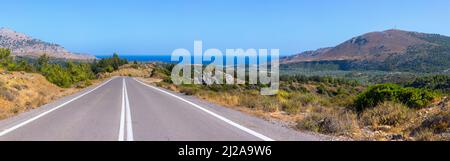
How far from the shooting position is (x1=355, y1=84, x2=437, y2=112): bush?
45.9ft

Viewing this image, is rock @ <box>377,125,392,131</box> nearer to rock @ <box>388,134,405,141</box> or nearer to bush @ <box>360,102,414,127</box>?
bush @ <box>360,102,414,127</box>

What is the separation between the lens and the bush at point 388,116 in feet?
38.8

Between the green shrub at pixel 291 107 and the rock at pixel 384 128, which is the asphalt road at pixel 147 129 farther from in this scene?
the green shrub at pixel 291 107

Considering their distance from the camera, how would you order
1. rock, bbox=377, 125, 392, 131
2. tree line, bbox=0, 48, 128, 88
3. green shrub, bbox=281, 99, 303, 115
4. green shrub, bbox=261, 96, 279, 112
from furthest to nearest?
tree line, bbox=0, 48, 128, 88
green shrub, bbox=261, 96, 279, 112
green shrub, bbox=281, 99, 303, 115
rock, bbox=377, 125, 392, 131

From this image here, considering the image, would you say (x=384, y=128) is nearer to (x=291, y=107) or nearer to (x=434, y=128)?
(x=434, y=128)

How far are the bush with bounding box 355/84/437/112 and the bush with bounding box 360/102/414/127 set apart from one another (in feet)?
4.47

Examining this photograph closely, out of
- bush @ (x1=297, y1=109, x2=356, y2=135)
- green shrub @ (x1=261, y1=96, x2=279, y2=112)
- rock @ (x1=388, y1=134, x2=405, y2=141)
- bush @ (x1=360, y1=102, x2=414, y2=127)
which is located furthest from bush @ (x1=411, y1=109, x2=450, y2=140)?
green shrub @ (x1=261, y1=96, x2=279, y2=112)

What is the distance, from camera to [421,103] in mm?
13828

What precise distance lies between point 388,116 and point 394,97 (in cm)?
283

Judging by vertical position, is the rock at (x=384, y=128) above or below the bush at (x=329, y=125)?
below

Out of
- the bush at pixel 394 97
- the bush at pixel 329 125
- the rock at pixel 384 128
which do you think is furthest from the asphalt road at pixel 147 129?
the bush at pixel 394 97

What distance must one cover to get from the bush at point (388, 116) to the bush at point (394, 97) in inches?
53.6

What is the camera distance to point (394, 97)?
1463 cm
